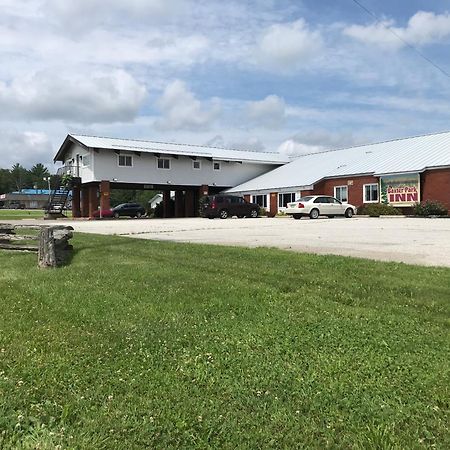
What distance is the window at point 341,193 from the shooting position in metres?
39.9

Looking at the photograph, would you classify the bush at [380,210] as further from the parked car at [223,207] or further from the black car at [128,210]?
the black car at [128,210]

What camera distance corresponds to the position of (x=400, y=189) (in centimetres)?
3547

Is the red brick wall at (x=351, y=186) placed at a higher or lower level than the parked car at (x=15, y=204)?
lower

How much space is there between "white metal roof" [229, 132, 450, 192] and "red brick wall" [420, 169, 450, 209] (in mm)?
552

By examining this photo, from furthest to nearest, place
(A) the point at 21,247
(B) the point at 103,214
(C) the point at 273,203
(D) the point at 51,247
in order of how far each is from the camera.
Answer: (C) the point at 273,203, (B) the point at 103,214, (A) the point at 21,247, (D) the point at 51,247

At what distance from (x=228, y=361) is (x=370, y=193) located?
35674 millimetres

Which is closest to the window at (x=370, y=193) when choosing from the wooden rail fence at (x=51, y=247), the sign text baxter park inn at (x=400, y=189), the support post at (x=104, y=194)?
the sign text baxter park inn at (x=400, y=189)

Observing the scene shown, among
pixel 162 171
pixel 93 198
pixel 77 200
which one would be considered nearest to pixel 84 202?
pixel 77 200

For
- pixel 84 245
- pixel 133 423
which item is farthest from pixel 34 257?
pixel 133 423

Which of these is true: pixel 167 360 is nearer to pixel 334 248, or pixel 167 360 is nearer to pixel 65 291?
pixel 65 291

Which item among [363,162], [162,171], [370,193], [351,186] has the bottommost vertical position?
[370,193]

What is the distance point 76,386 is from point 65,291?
3263 millimetres

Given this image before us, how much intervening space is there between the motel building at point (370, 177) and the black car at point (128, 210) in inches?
392

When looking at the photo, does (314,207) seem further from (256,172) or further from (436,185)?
(256,172)
